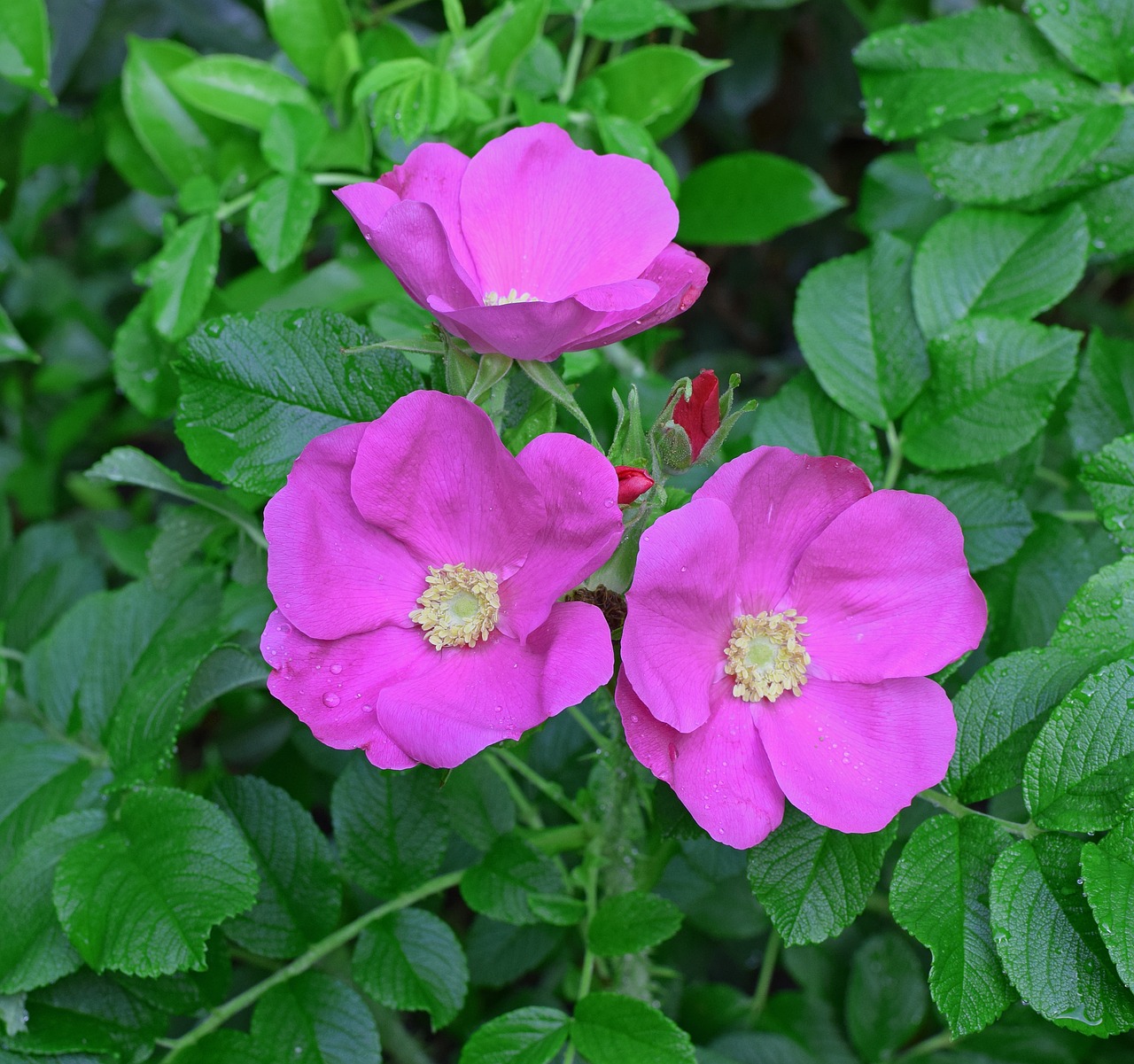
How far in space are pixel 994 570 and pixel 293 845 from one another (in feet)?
3.08

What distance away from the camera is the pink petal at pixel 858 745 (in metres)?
0.97

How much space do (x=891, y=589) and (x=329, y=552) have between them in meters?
0.54

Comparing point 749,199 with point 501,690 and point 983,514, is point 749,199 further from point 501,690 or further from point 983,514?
point 501,690

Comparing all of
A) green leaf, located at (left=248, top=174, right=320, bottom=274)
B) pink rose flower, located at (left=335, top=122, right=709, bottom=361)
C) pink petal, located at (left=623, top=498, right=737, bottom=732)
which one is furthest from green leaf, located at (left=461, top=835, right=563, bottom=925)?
green leaf, located at (left=248, top=174, right=320, bottom=274)

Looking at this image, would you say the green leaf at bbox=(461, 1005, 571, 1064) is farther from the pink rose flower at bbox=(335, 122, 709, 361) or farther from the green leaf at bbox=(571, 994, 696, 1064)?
the pink rose flower at bbox=(335, 122, 709, 361)

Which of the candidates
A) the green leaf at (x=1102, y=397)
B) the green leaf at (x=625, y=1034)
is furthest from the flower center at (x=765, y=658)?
the green leaf at (x=1102, y=397)

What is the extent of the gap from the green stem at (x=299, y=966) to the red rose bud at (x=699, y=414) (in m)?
0.64

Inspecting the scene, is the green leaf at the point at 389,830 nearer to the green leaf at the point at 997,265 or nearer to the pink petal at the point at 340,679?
the pink petal at the point at 340,679

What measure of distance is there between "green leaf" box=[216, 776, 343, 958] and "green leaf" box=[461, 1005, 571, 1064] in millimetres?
248

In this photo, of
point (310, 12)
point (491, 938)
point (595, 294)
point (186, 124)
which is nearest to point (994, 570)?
point (595, 294)

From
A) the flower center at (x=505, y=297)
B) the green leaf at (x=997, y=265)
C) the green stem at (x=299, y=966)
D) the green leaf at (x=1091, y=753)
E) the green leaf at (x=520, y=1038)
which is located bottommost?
the green stem at (x=299, y=966)

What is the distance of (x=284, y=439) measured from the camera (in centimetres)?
117

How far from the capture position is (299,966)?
4.21 feet

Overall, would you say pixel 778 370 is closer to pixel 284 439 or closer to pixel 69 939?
pixel 284 439
